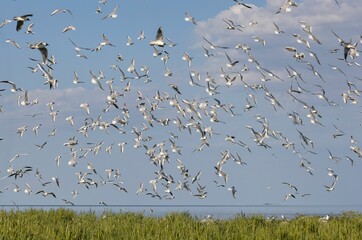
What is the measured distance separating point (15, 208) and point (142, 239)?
12151 mm

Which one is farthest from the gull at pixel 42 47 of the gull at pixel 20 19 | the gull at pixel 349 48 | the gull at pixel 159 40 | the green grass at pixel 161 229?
the gull at pixel 349 48

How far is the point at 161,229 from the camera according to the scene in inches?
750

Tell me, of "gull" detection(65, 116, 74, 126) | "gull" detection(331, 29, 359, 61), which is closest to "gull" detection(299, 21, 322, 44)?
"gull" detection(331, 29, 359, 61)

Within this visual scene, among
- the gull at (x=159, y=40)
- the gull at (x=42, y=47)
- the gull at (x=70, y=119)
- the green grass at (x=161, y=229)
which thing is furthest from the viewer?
the gull at (x=70, y=119)

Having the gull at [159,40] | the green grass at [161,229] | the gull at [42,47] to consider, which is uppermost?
the gull at [159,40]

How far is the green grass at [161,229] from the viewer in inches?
668

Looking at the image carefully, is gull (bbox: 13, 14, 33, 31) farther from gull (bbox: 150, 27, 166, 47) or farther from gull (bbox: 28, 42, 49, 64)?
gull (bbox: 150, 27, 166, 47)

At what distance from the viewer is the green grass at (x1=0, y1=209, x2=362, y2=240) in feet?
55.7

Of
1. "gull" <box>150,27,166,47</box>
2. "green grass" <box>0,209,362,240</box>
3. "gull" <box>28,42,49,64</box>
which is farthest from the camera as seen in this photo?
"gull" <box>150,27,166,47</box>

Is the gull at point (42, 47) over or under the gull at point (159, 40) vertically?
under

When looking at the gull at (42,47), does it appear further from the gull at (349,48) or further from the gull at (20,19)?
the gull at (349,48)

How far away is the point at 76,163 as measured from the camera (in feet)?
89.5

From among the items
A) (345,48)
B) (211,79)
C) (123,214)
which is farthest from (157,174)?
(345,48)

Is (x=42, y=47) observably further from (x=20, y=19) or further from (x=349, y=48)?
(x=349, y=48)
